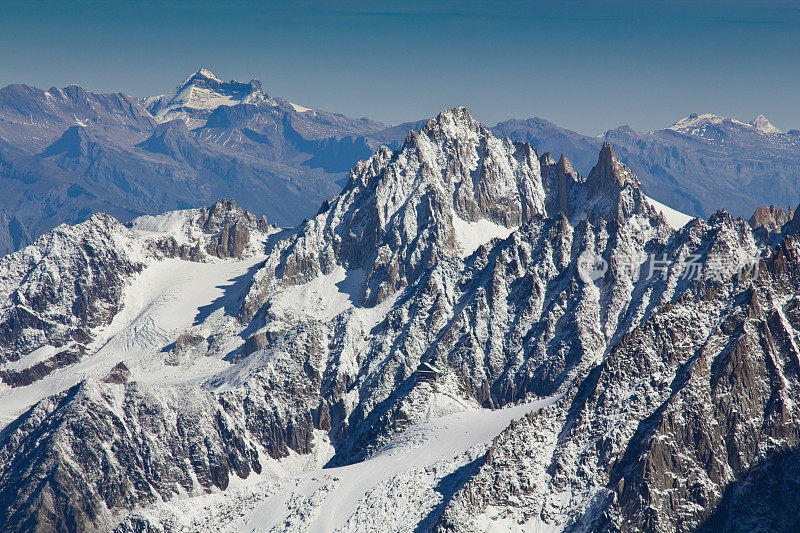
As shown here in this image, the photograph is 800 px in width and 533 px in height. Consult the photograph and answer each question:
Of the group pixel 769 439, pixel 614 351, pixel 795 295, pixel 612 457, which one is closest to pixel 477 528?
pixel 612 457

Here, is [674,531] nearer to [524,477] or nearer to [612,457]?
[612,457]

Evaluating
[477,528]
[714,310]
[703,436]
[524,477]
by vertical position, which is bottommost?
[477,528]

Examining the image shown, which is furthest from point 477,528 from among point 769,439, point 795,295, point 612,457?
point 795,295

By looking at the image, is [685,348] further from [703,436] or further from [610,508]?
[610,508]

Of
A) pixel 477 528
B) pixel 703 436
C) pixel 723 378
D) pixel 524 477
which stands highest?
pixel 723 378

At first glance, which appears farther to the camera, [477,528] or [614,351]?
[614,351]

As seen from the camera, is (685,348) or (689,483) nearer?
(689,483)

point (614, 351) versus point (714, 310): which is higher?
point (714, 310)

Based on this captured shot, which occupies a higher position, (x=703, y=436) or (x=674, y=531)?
(x=703, y=436)
